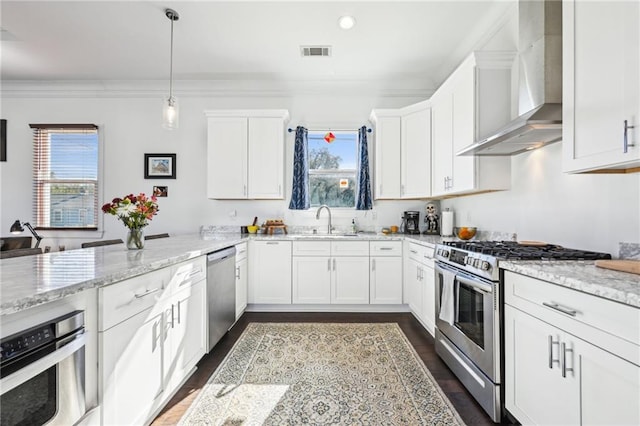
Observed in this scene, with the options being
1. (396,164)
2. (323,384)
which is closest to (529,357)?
(323,384)

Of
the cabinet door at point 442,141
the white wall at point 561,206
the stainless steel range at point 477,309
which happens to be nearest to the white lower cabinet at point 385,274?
the cabinet door at point 442,141

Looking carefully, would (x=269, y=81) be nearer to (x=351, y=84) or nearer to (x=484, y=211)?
(x=351, y=84)

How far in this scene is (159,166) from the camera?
429 centimetres

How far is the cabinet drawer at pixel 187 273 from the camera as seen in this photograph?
1.88m

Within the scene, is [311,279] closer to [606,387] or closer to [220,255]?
[220,255]

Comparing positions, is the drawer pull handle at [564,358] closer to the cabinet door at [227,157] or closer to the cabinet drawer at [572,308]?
the cabinet drawer at [572,308]

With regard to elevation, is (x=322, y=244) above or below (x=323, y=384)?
above

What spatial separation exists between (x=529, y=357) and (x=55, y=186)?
5.64 m

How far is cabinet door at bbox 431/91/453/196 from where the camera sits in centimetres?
305

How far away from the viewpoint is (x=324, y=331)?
301cm

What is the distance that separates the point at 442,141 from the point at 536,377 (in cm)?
238

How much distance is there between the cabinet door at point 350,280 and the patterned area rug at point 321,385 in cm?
66

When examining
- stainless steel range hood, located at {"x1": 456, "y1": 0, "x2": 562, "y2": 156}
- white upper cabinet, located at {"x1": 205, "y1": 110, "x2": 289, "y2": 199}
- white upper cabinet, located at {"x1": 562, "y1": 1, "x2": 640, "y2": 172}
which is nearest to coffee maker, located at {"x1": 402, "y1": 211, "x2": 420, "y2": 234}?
white upper cabinet, located at {"x1": 205, "y1": 110, "x2": 289, "y2": 199}

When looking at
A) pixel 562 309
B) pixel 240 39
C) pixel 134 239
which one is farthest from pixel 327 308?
pixel 240 39
